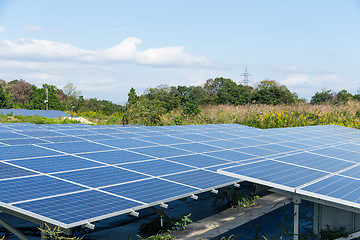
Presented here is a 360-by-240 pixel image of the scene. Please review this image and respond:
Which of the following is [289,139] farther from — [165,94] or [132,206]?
[165,94]

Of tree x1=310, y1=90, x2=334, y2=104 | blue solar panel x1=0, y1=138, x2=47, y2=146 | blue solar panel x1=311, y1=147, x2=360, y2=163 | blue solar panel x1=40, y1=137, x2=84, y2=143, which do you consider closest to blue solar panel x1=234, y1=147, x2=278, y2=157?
blue solar panel x1=311, y1=147, x2=360, y2=163

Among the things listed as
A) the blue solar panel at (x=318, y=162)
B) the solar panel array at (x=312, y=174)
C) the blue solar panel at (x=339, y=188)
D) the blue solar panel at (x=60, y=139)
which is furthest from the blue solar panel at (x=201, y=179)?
the blue solar panel at (x=60, y=139)

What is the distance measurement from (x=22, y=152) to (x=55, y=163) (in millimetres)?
1604

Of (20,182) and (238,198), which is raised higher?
(20,182)

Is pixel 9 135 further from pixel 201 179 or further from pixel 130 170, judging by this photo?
pixel 201 179

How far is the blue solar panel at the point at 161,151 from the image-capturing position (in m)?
11.5

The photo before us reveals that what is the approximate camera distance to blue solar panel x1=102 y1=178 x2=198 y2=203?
7.33 m

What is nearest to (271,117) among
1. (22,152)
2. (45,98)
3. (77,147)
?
(77,147)

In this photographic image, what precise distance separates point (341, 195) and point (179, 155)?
5677 millimetres

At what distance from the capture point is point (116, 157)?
35.1 feet

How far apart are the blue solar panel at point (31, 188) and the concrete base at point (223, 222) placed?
3.56 metres

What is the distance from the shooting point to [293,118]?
29359mm

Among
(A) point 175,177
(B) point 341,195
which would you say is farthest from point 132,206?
(B) point 341,195

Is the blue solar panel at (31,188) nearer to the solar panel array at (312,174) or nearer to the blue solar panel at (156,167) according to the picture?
the blue solar panel at (156,167)
